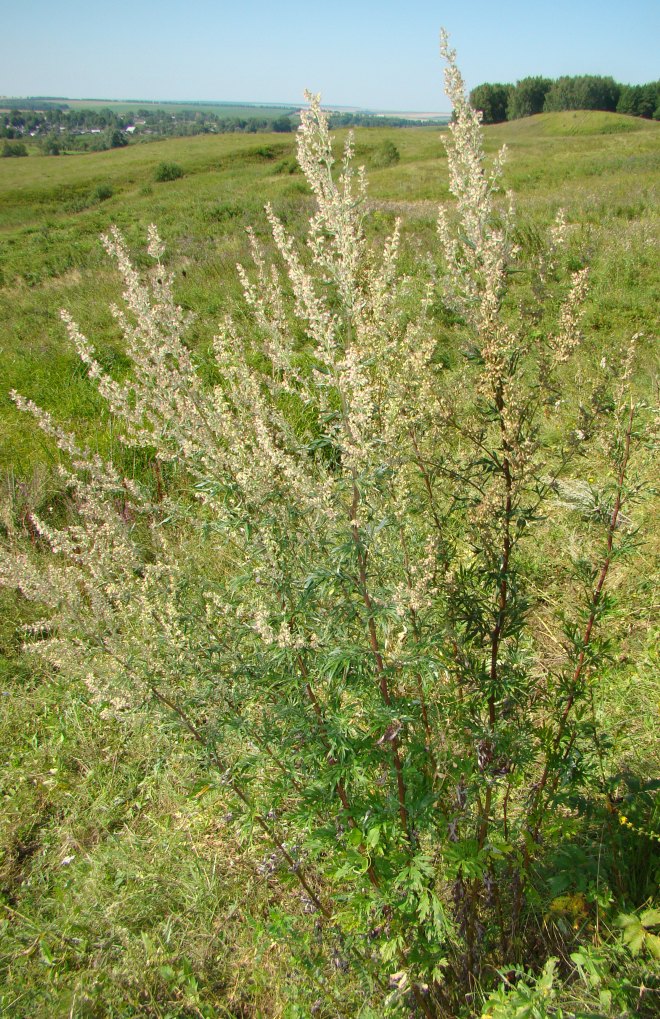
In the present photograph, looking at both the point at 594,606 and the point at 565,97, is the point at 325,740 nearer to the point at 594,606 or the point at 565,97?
the point at 594,606

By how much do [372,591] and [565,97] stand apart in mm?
113666

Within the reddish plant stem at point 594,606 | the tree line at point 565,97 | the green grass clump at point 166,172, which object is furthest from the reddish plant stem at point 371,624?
the tree line at point 565,97

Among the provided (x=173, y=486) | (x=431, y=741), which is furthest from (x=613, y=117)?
(x=431, y=741)

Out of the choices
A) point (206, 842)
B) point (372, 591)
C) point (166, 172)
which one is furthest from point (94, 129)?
point (372, 591)

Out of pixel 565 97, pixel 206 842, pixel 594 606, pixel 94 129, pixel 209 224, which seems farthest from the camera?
pixel 94 129

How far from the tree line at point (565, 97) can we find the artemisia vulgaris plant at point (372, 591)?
97.3 metres

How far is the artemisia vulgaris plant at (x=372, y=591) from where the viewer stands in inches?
76.9

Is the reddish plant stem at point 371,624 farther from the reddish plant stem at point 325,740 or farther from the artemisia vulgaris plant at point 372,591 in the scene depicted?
the reddish plant stem at point 325,740

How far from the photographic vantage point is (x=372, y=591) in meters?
2.01

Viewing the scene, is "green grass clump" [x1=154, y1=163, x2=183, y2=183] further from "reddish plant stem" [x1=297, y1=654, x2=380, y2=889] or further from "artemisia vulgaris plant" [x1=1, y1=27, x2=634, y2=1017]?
"reddish plant stem" [x1=297, y1=654, x2=380, y2=889]

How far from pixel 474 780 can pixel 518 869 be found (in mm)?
476

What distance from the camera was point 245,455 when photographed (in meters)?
2.22

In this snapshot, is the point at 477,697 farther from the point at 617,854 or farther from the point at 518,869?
the point at 617,854

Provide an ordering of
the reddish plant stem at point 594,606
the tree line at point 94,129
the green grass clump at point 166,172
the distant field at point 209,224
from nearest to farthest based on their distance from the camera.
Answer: the reddish plant stem at point 594,606 < the distant field at point 209,224 < the green grass clump at point 166,172 < the tree line at point 94,129
